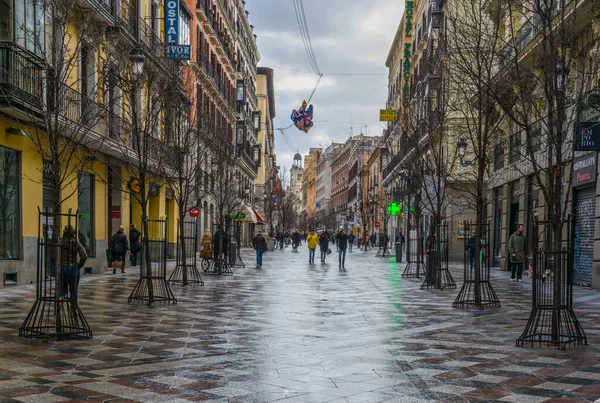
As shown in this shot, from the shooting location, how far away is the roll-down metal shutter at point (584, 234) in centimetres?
1912

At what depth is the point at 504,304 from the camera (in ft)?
48.0

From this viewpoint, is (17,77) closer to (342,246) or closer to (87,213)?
(87,213)

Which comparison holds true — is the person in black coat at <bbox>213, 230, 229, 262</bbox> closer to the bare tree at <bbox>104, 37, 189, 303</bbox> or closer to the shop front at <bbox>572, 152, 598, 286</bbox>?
the bare tree at <bbox>104, 37, 189, 303</bbox>

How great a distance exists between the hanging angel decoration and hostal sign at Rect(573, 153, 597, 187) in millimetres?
32704

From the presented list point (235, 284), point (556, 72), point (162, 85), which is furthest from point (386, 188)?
point (556, 72)

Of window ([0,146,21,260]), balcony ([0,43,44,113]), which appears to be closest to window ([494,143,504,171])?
window ([0,146,21,260])

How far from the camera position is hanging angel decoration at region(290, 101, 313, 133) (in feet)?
169

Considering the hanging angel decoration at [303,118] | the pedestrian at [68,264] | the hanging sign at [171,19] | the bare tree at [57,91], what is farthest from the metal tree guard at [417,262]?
the hanging angel decoration at [303,118]

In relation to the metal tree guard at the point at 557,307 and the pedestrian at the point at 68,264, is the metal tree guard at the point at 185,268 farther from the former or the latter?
the metal tree guard at the point at 557,307

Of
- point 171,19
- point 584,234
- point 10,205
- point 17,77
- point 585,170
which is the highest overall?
point 171,19

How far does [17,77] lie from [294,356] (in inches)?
443

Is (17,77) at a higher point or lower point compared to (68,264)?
higher

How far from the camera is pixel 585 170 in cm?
1927

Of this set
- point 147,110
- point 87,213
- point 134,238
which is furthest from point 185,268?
point 134,238
